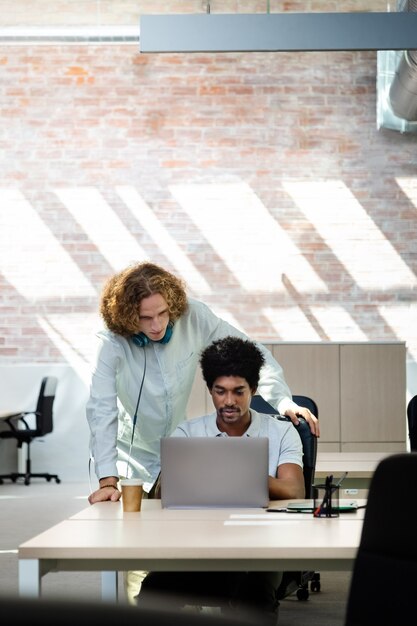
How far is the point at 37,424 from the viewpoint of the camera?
10609 mm

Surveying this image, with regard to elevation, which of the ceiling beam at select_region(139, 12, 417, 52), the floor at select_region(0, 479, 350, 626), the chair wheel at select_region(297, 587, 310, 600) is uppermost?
the ceiling beam at select_region(139, 12, 417, 52)

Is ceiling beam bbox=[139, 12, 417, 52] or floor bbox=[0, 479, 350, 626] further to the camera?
ceiling beam bbox=[139, 12, 417, 52]

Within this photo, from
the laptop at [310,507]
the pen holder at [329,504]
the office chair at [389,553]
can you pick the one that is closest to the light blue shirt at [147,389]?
the laptop at [310,507]

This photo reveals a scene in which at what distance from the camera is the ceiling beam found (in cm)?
588

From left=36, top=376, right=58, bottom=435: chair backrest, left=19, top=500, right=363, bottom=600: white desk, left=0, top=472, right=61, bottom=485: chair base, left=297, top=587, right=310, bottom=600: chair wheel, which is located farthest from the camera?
left=0, top=472, right=61, bottom=485: chair base

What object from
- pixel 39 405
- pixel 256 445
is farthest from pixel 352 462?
pixel 39 405

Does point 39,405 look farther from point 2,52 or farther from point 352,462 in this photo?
point 352,462

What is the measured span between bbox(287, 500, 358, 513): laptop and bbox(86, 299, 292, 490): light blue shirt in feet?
2.30

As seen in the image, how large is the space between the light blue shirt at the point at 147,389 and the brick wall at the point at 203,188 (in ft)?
24.6

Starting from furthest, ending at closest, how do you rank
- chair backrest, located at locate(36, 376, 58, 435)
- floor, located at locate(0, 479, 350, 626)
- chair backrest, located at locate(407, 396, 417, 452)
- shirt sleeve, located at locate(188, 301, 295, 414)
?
chair backrest, located at locate(36, 376, 58, 435)
chair backrest, located at locate(407, 396, 417, 452)
floor, located at locate(0, 479, 350, 626)
shirt sleeve, located at locate(188, 301, 295, 414)

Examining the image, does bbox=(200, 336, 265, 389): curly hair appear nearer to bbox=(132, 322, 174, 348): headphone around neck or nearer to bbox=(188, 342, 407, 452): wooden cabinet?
bbox=(132, 322, 174, 348): headphone around neck

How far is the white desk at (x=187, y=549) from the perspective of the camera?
6.83 ft

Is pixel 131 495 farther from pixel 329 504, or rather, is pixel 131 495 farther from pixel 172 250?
pixel 172 250

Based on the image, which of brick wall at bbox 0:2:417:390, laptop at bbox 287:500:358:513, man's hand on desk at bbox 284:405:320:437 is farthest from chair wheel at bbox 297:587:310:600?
brick wall at bbox 0:2:417:390
